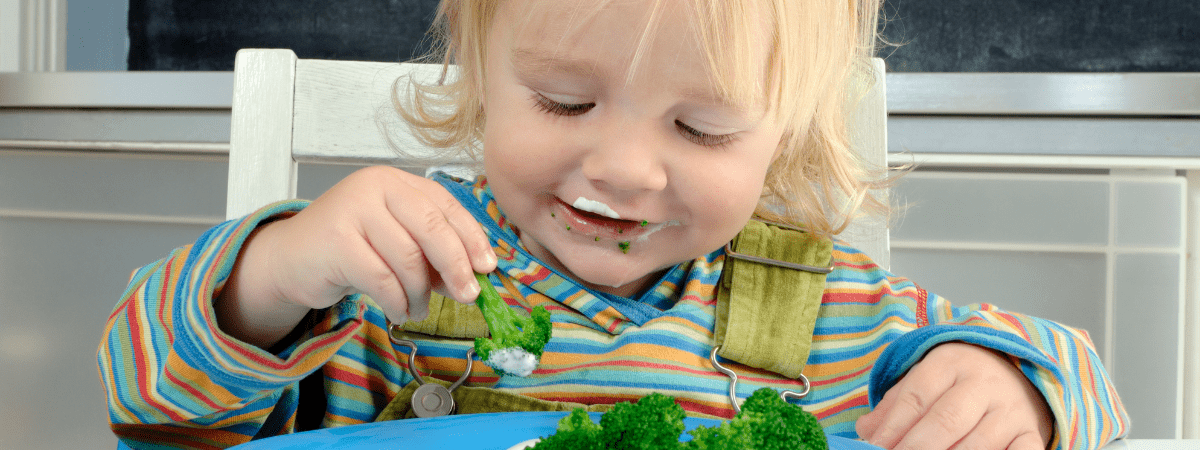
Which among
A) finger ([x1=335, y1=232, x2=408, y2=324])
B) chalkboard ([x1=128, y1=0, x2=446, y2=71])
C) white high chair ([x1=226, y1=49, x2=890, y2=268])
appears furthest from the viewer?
chalkboard ([x1=128, y1=0, x2=446, y2=71])

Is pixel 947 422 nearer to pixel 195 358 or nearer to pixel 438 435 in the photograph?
pixel 438 435

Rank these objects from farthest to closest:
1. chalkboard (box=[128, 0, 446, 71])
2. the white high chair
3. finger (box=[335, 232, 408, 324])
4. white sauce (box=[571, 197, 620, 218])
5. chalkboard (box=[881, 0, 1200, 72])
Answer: chalkboard (box=[128, 0, 446, 71])
chalkboard (box=[881, 0, 1200, 72])
the white high chair
white sauce (box=[571, 197, 620, 218])
finger (box=[335, 232, 408, 324])

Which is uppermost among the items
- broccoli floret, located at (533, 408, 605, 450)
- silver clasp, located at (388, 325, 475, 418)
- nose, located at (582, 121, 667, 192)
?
nose, located at (582, 121, 667, 192)

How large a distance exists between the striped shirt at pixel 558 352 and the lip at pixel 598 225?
94 mm

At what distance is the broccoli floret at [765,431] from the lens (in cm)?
35

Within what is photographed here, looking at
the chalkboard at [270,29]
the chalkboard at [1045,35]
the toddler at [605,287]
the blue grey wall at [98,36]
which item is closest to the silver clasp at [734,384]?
the toddler at [605,287]

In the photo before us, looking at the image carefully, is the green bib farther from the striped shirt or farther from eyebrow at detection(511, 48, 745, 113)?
eyebrow at detection(511, 48, 745, 113)

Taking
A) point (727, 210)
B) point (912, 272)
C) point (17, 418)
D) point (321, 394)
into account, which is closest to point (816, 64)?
point (727, 210)

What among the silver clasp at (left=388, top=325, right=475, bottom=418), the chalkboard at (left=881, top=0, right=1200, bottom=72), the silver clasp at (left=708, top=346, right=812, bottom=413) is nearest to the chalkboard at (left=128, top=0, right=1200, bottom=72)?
the chalkboard at (left=881, top=0, right=1200, bottom=72)

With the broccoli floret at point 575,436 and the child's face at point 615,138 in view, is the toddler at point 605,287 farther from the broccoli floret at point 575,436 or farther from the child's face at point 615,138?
the broccoli floret at point 575,436

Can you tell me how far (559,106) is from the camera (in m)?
0.55

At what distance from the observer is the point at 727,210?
23.0 inches

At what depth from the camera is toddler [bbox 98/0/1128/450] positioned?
49cm

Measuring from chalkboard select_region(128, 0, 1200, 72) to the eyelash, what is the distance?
0.95 m
